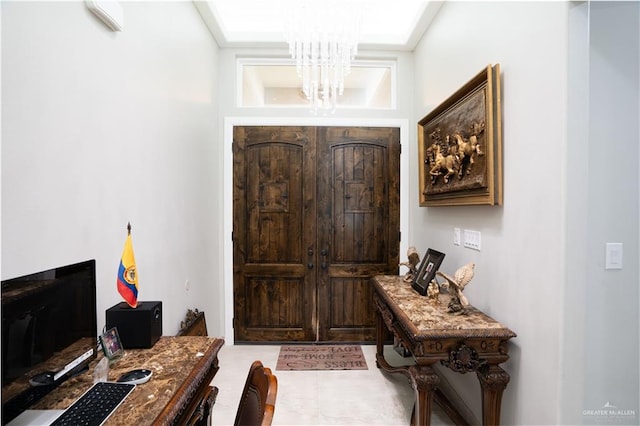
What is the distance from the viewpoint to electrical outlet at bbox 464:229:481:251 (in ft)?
6.37

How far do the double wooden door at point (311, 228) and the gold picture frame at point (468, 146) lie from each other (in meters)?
0.78

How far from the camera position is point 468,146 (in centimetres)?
188

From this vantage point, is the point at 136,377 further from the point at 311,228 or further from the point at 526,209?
the point at 311,228

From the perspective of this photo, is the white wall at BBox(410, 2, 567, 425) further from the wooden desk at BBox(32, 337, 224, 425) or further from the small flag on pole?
the small flag on pole

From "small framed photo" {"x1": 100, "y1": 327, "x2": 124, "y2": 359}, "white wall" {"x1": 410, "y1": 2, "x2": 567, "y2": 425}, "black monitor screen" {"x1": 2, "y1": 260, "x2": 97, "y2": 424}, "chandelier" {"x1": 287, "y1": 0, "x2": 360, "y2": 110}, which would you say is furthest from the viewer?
"chandelier" {"x1": 287, "y1": 0, "x2": 360, "y2": 110}

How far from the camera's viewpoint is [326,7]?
2.18 m

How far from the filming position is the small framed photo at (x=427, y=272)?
6.63ft

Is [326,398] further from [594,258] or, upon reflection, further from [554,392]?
[594,258]

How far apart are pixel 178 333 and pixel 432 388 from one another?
5.75ft

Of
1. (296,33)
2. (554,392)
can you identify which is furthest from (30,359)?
(296,33)

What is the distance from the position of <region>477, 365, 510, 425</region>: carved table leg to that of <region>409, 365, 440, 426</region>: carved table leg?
26cm

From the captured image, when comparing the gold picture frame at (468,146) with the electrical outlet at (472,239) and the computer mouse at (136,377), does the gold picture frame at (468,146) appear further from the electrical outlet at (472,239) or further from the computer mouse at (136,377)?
the computer mouse at (136,377)

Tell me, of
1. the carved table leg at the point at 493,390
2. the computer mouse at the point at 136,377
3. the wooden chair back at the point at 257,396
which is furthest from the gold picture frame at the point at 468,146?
the computer mouse at the point at 136,377

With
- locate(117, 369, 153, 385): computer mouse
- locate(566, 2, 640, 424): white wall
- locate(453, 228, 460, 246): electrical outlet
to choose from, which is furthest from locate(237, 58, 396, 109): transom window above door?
locate(117, 369, 153, 385): computer mouse
